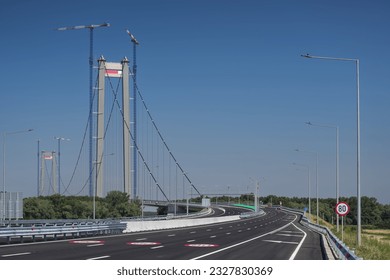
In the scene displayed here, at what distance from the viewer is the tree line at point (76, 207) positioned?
9875 cm

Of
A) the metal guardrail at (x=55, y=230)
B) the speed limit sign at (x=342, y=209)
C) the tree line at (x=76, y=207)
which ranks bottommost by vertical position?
the tree line at (x=76, y=207)

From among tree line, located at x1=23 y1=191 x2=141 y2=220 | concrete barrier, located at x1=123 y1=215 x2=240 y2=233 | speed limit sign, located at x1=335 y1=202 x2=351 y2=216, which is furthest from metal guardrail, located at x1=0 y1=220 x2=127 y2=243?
tree line, located at x1=23 y1=191 x2=141 y2=220

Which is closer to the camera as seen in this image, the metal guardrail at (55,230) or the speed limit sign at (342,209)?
the speed limit sign at (342,209)

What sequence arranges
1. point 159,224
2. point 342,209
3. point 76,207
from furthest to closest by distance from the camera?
1. point 76,207
2. point 159,224
3. point 342,209

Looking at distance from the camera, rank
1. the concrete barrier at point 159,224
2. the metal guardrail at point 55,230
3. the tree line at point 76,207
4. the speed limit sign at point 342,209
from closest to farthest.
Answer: the speed limit sign at point 342,209 → the metal guardrail at point 55,230 → the concrete barrier at point 159,224 → the tree line at point 76,207

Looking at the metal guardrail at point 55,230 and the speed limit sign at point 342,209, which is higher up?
the speed limit sign at point 342,209

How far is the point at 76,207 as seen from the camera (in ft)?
346

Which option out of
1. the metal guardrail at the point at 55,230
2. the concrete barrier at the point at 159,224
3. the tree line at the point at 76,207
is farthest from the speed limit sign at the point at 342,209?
the tree line at the point at 76,207

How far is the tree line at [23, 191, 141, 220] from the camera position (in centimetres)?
9875

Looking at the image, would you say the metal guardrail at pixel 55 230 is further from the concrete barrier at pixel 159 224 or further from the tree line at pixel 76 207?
the tree line at pixel 76 207

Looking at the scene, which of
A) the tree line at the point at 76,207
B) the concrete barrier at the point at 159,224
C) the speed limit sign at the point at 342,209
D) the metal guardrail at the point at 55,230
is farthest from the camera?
the tree line at the point at 76,207

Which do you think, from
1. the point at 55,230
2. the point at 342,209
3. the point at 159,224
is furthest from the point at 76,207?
the point at 342,209

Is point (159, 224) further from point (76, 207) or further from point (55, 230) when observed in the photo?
point (76, 207)
